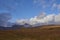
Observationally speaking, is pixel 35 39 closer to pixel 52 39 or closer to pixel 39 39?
pixel 39 39

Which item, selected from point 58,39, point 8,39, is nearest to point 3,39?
point 8,39

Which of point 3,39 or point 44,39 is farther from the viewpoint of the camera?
point 3,39

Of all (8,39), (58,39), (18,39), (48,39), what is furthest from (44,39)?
(8,39)

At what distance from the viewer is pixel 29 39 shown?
1987 inches

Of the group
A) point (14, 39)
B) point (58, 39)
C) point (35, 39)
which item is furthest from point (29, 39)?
point (58, 39)

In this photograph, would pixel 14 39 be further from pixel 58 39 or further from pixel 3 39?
pixel 58 39

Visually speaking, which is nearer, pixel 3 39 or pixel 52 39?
pixel 52 39

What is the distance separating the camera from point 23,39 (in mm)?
52031

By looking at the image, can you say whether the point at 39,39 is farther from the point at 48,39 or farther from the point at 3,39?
the point at 3,39

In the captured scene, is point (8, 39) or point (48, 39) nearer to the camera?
point (48, 39)

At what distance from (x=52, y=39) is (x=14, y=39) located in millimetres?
12508

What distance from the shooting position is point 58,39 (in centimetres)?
4800

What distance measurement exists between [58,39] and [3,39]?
18.7 metres

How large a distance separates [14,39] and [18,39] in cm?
133
